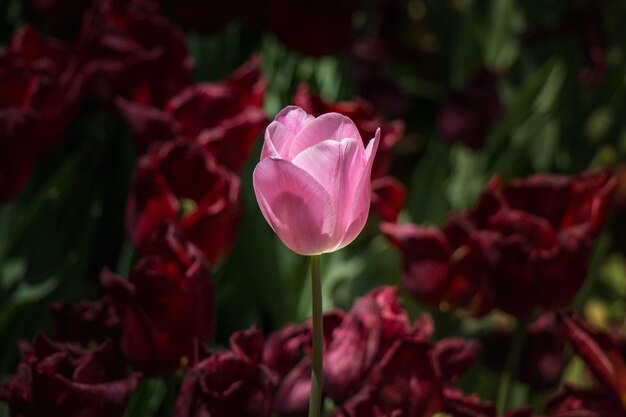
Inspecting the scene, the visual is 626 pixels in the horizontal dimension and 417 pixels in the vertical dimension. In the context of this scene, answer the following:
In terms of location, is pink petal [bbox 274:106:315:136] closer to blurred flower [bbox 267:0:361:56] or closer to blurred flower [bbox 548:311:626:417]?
blurred flower [bbox 548:311:626:417]

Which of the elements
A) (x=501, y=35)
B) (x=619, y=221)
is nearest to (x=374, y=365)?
(x=619, y=221)

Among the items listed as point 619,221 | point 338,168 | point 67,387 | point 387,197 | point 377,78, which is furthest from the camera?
point 619,221

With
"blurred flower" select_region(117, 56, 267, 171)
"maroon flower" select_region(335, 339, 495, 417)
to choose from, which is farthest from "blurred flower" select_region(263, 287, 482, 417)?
"blurred flower" select_region(117, 56, 267, 171)

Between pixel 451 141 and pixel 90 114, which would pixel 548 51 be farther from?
pixel 90 114

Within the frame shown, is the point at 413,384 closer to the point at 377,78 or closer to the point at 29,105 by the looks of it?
the point at 29,105

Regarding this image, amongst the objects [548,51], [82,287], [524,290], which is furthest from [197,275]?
[548,51]

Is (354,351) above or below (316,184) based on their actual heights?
below
